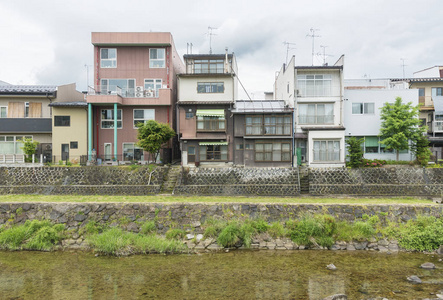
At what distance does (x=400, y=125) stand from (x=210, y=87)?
61.5 ft

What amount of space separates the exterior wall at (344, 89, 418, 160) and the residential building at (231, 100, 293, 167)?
7.21m

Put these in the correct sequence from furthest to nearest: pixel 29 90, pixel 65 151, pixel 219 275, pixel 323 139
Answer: pixel 29 90 → pixel 65 151 → pixel 323 139 → pixel 219 275

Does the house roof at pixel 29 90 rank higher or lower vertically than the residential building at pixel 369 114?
higher

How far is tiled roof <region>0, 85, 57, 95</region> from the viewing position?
1175 inches

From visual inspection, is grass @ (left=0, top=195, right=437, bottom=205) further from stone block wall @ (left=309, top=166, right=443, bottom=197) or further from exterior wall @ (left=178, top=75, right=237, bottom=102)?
exterior wall @ (left=178, top=75, right=237, bottom=102)

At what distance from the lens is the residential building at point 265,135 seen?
1072 inches

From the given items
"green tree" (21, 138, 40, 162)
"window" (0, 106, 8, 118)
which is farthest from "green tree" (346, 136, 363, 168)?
"window" (0, 106, 8, 118)

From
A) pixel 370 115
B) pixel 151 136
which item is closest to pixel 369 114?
pixel 370 115

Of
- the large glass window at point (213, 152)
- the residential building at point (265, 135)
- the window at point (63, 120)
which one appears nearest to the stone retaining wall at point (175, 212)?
the residential building at point (265, 135)

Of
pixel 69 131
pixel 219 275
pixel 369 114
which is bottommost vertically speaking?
pixel 219 275

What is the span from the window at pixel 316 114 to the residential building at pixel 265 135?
2.42 m

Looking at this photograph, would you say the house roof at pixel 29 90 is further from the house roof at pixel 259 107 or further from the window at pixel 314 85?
the window at pixel 314 85

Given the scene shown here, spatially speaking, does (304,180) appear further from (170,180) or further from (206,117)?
(170,180)

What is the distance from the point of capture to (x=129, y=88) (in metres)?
30.7
